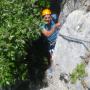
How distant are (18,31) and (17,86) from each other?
5.90ft

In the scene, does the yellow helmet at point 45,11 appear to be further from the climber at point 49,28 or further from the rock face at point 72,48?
the rock face at point 72,48

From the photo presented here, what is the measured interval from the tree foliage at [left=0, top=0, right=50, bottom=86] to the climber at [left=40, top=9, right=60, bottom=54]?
0.56 meters

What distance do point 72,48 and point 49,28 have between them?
32.8 inches

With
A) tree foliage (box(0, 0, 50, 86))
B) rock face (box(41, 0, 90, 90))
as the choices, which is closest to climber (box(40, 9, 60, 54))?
rock face (box(41, 0, 90, 90))

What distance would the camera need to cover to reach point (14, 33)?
922cm

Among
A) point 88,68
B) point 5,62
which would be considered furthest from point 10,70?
point 88,68

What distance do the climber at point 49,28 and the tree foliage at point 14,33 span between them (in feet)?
1.83

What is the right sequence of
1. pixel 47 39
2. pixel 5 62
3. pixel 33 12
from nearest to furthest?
pixel 5 62, pixel 33 12, pixel 47 39

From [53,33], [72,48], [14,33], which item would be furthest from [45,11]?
[14,33]

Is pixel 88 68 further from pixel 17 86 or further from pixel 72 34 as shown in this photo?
pixel 17 86

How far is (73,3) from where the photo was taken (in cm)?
1059

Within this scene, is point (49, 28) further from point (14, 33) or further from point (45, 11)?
point (14, 33)

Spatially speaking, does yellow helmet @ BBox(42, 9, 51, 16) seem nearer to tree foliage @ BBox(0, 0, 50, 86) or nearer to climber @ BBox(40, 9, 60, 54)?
climber @ BBox(40, 9, 60, 54)

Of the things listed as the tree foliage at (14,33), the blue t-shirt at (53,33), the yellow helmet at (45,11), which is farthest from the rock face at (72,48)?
the tree foliage at (14,33)
